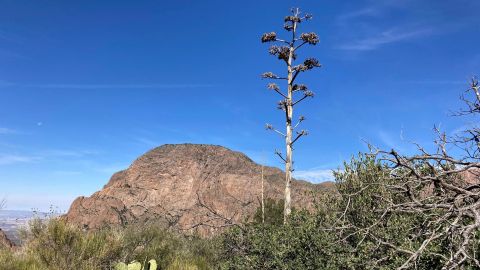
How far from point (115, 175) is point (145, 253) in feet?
177

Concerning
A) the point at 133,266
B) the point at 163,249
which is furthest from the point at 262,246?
the point at 163,249

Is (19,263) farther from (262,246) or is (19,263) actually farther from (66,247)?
(262,246)

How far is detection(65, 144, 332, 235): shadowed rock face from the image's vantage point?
160 ft

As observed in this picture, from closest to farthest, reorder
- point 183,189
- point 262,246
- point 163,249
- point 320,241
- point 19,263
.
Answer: point 19,263
point 320,241
point 262,246
point 163,249
point 183,189

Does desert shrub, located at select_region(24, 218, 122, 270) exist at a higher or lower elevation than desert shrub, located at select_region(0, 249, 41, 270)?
higher

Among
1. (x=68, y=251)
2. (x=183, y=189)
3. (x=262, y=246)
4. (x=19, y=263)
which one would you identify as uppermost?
(x=183, y=189)

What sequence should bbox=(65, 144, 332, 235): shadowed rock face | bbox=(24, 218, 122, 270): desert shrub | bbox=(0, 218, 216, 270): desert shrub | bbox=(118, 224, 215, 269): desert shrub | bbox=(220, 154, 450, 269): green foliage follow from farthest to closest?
bbox=(65, 144, 332, 235): shadowed rock face < bbox=(118, 224, 215, 269): desert shrub < bbox=(24, 218, 122, 270): desert shrub < bbox=(0, 218, 216, 270): desert shrub < bbox=(220, 154, 450, 269): green foliage

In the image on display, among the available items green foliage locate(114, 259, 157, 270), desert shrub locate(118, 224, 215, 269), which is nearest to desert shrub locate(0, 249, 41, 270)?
green foliage locate(114, 259, 157, 270)

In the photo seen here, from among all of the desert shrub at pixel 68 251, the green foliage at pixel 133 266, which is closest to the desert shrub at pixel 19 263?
the desert shrub at pixel 68 251

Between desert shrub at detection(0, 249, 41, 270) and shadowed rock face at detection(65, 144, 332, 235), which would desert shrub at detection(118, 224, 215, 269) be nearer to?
desert shrub at detection(0, 249, 41, 270)

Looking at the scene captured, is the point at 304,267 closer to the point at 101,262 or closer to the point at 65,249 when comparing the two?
the point at 101,262

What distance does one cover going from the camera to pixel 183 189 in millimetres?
56438

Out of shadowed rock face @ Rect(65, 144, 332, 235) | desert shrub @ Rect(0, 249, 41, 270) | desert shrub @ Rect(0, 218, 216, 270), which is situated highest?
shadowed rock face @ Rect(65, 144, 332, 235)

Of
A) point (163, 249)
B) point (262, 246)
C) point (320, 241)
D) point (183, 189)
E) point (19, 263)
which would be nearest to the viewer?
point (19, 263)
